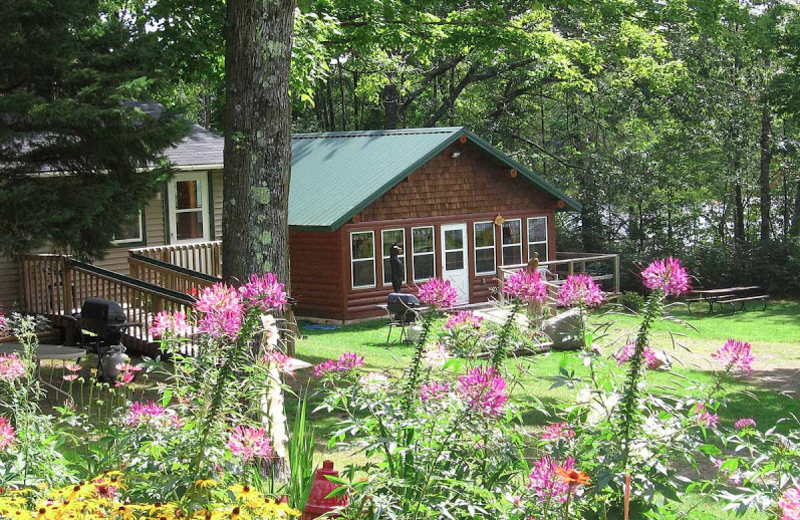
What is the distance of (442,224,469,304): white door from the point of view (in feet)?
80.7

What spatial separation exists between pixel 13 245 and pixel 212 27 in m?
4.38

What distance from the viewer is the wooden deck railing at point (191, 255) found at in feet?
59.4

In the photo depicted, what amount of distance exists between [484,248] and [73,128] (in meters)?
15.7

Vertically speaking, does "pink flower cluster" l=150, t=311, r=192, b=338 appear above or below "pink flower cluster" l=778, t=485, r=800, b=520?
above

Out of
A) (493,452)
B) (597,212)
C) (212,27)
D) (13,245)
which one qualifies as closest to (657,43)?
(597,212)

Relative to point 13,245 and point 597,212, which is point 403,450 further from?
point 597,212

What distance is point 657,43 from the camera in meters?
26.2

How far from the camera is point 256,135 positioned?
7.32 m

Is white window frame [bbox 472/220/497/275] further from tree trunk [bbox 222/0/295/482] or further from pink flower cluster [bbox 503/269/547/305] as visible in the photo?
pink flower cluster [bbox 503/269/547/305]

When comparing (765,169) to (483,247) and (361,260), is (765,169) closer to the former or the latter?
(483,247)

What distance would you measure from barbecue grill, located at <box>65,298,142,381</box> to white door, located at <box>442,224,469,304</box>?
12.4 meters

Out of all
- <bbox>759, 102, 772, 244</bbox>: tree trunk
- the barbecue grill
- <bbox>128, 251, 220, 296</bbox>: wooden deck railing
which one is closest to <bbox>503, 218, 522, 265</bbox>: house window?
<bbox>759, 102, 772, 244</bbox>: tree trunk

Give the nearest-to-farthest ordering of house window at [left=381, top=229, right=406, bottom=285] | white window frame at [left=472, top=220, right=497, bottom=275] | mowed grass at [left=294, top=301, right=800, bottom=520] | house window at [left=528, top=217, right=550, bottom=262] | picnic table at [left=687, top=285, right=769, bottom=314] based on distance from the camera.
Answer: mowed grass at [left=294, top=301, right=800, bottom=520] < house window at [left=381, top=229, right=406, bottom=285] < white window frame at [left=472, top=220, right=497, bottom=275] < picnic table at [left=687, top=285, right=769, bottom=314] < house window at [left=528, top=217, right=550, bottom=262]

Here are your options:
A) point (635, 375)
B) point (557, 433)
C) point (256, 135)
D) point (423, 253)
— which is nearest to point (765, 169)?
point (423, 253)
